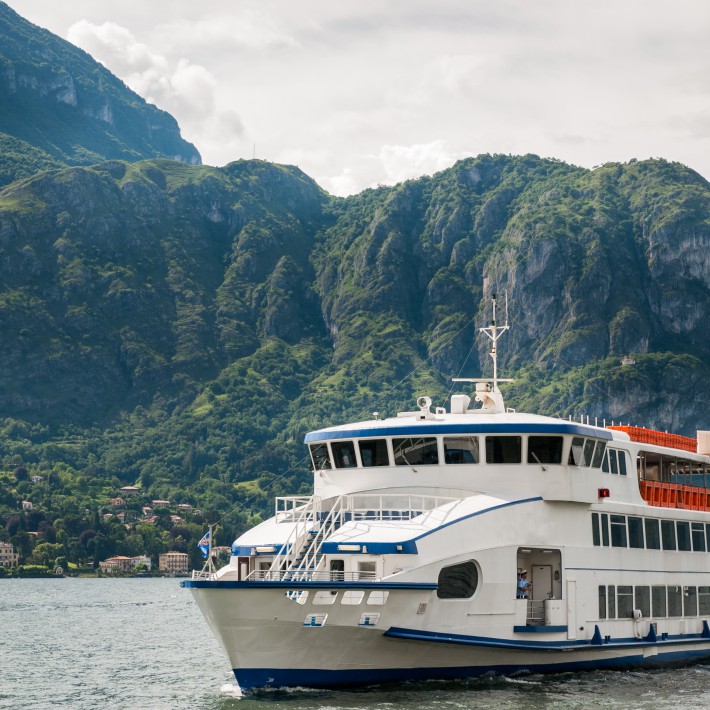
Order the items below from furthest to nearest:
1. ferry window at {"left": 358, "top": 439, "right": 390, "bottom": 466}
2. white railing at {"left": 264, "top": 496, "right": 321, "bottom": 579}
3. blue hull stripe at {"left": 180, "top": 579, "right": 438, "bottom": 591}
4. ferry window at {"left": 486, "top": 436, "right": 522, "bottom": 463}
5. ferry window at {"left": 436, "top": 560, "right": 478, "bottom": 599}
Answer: ferry window at {"left": 358, "top": 439, "right": 390, "bottom": 466} < ferry window at {"left": 486, "top": 436, "right": 522, "bottom": 463} < white railing at {"left": 264, "top": 496, "right": 321, "bottom": 579} < ferry window at {"left": 436, "top": 560, "right": 478, "bottom": 599} < blue hull stripe at {"left": 180, "top": 579, "right": 438, "bottom": 591}

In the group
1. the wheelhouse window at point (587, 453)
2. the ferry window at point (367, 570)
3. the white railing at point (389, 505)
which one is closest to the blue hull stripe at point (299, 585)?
the ferry window at point (367, 570)

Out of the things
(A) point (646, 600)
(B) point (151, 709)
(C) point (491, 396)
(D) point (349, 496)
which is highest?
(C) point (491, 396)

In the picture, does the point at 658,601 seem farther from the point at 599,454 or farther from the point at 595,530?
the point at 599,454

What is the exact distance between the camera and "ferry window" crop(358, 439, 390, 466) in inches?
1271

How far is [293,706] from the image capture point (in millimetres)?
27453

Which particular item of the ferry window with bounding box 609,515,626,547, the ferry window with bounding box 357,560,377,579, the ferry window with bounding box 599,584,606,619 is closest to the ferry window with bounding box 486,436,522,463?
the ferry window with bounding box 609,515,626,547

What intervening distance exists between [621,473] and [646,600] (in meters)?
3.51

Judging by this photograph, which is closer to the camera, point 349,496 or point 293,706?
point 293,706

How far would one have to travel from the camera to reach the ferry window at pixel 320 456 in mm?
33719

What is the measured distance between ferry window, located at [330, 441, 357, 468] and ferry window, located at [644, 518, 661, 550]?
8.43m

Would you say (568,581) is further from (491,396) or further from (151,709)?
(151,709)

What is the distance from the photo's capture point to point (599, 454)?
110 ft

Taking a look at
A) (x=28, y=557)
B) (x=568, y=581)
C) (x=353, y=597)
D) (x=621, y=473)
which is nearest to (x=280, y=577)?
(x=353, y=597)

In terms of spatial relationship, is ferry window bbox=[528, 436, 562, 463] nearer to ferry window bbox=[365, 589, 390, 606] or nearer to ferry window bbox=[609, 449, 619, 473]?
ferry window bbox=[609, 449, 619, 473]
